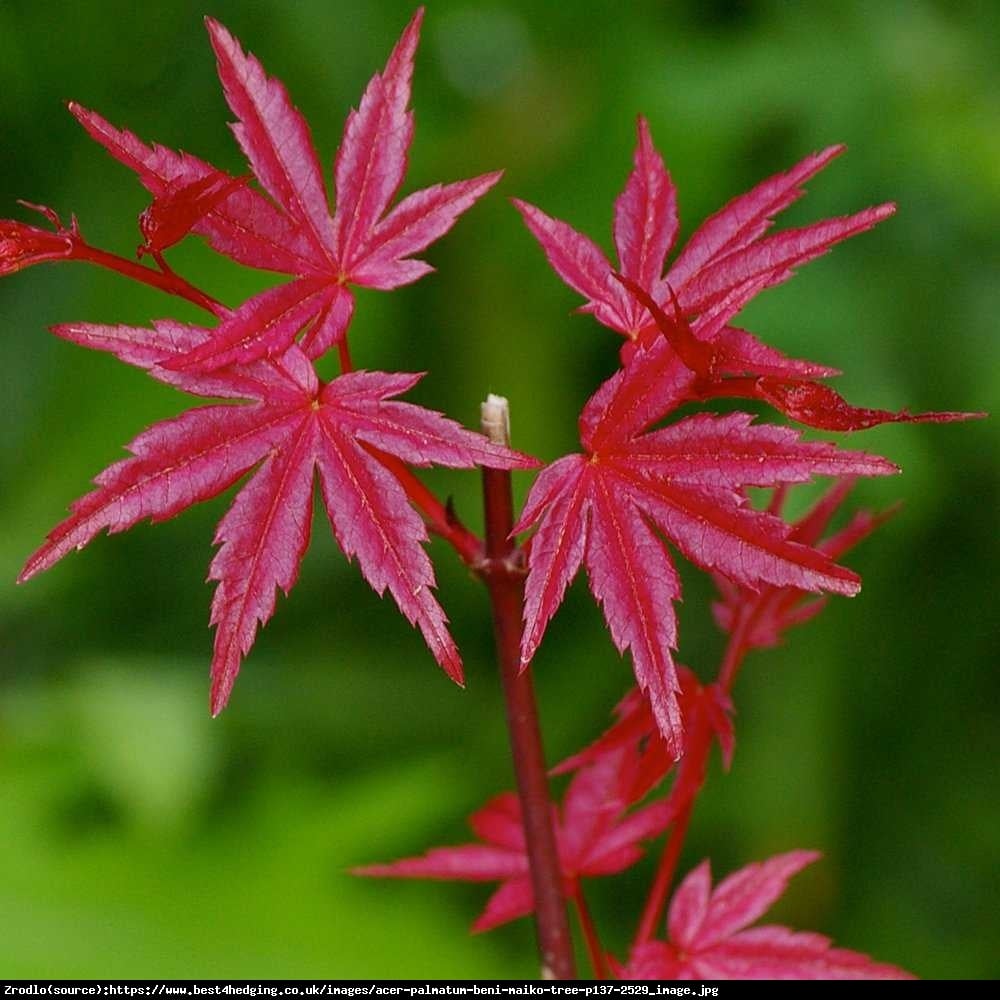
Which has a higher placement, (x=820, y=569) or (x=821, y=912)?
(x=820, y=569)

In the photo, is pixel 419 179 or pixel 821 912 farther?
pixel 419 179

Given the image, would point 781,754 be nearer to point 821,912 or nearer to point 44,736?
point 821,912

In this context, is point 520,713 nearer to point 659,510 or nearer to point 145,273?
point 659,510

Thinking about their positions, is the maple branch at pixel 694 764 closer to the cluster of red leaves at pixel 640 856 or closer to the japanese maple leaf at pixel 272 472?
the cluster of red leaves at pixel 640 856

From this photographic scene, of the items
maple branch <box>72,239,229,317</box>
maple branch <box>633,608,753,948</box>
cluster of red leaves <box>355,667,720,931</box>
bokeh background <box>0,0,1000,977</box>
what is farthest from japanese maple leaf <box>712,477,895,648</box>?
bokeh background <box>0,0,1000,977</box>

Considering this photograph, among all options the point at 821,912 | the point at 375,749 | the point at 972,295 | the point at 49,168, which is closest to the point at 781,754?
the point at 821,912

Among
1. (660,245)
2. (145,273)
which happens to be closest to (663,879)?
(660,245)

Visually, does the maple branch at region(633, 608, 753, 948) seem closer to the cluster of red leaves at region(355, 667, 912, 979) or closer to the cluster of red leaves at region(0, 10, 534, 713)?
the cluster of red leaves at region(355, 667, 912, 979)

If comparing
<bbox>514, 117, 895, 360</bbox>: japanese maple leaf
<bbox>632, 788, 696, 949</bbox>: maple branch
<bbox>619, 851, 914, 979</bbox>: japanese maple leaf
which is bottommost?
<bbox>619, 851, 914, 979</bbox>: japanese maple leaf
